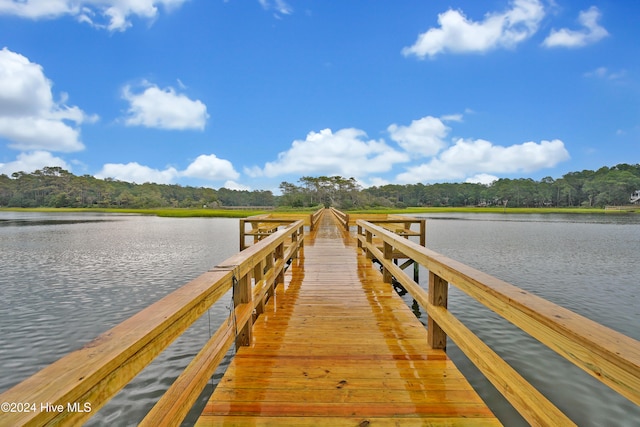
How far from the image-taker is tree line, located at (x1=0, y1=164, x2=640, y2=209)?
7050 centimetres

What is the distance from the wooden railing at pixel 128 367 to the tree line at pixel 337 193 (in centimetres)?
5628

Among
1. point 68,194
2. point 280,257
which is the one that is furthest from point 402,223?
point 68,194

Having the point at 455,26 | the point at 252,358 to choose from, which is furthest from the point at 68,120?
the point at 252,358

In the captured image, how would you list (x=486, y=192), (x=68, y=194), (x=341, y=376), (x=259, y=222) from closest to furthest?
(x=341, y=376) < (x=259, y=222) < (x=68, y=194) < (x=486, y=192)

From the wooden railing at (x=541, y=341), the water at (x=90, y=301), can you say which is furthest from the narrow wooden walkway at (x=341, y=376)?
the water at (x=90, y=301)

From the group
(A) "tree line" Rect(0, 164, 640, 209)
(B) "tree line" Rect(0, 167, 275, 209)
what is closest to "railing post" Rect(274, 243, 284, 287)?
(A) "tree line" Rect(0, 164, 640, 209)

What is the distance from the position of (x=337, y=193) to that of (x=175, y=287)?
62420mm

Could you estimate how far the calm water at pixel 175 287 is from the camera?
4078 mm

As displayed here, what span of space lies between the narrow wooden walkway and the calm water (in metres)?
0.88

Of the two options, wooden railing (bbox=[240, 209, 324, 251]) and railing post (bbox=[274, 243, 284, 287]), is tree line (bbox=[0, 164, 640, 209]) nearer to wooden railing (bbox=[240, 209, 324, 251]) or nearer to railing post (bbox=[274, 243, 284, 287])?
wooden railing (bbox=[240, 209, 324, 251])

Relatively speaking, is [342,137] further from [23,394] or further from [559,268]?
[23,394]

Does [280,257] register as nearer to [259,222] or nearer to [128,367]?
[128,367]

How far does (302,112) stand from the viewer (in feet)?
155

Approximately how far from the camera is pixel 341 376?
244 cm
